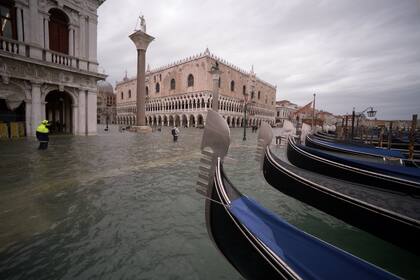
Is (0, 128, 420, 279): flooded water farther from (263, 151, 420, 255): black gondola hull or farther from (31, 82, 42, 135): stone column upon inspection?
(31, 82, 42, 135): stone column

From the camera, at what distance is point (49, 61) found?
9.90m

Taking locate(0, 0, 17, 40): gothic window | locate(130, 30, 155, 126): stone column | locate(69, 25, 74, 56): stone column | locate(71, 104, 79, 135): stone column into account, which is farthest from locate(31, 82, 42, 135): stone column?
locate(130, 30, 155, 126): stone column

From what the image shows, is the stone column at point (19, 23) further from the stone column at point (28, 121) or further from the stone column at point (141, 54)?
the stone column at point (141, 54)

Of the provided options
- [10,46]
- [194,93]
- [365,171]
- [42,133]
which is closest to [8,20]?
[10,46]

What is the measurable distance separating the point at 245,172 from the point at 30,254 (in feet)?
Answer: 15.6

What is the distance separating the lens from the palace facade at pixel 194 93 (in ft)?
113

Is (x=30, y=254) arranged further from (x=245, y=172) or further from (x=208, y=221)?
(x=245, y=172)

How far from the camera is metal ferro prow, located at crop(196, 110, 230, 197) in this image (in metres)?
1.98

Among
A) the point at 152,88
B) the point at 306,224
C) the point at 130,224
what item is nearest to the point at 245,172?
the point at 306,224

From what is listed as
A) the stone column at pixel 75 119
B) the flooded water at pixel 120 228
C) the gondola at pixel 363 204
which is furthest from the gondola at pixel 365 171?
the stone column at pixel 75 119

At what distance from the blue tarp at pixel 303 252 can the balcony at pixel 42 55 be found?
12.3m

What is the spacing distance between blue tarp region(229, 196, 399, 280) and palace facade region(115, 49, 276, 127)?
28968 mm

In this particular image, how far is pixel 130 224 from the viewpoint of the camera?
8.91 feet

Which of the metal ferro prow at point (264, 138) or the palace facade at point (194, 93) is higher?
the palace facade at point (194, 93)
